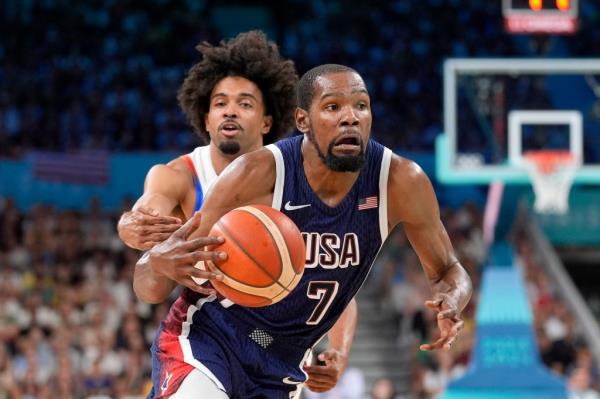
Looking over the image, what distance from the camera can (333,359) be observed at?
16.0 feet

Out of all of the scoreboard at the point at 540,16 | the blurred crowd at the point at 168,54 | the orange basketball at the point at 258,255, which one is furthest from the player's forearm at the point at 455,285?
the blurred crowd at the point at 168,54

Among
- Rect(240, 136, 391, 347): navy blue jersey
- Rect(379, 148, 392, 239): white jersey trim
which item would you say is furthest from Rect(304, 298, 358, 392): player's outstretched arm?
Rect(379, 148, 392, 239): white jersey trim

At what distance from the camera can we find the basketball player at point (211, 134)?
445 centimetres

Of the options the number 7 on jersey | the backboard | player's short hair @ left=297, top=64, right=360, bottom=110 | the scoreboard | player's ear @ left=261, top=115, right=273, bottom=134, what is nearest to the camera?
player's short hair @ left=297, top=64, right=360, bottom=110

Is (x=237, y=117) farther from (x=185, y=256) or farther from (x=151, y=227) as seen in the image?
(x=185, y=256)

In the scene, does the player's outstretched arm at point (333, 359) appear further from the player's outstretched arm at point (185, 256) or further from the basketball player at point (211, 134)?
the player's outstretched arm at point (185, 256)

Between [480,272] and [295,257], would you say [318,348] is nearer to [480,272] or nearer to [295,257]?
[480,272]

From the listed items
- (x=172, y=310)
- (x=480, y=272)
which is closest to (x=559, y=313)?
(x=480, y=272)

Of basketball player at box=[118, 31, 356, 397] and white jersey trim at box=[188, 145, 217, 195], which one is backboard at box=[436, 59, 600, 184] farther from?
white jersey trim at box=[188, 145, 217, 195]

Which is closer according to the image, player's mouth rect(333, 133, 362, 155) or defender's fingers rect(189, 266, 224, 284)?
defender's fingers rect(189, 266, 224, 284)

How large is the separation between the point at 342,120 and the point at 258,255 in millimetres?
635

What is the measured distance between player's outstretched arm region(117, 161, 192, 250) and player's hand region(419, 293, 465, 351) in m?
1.06

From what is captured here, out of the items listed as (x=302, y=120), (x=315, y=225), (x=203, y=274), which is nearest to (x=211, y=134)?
(x=302, y=120)

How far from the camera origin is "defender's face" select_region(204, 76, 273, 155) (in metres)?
5.35
